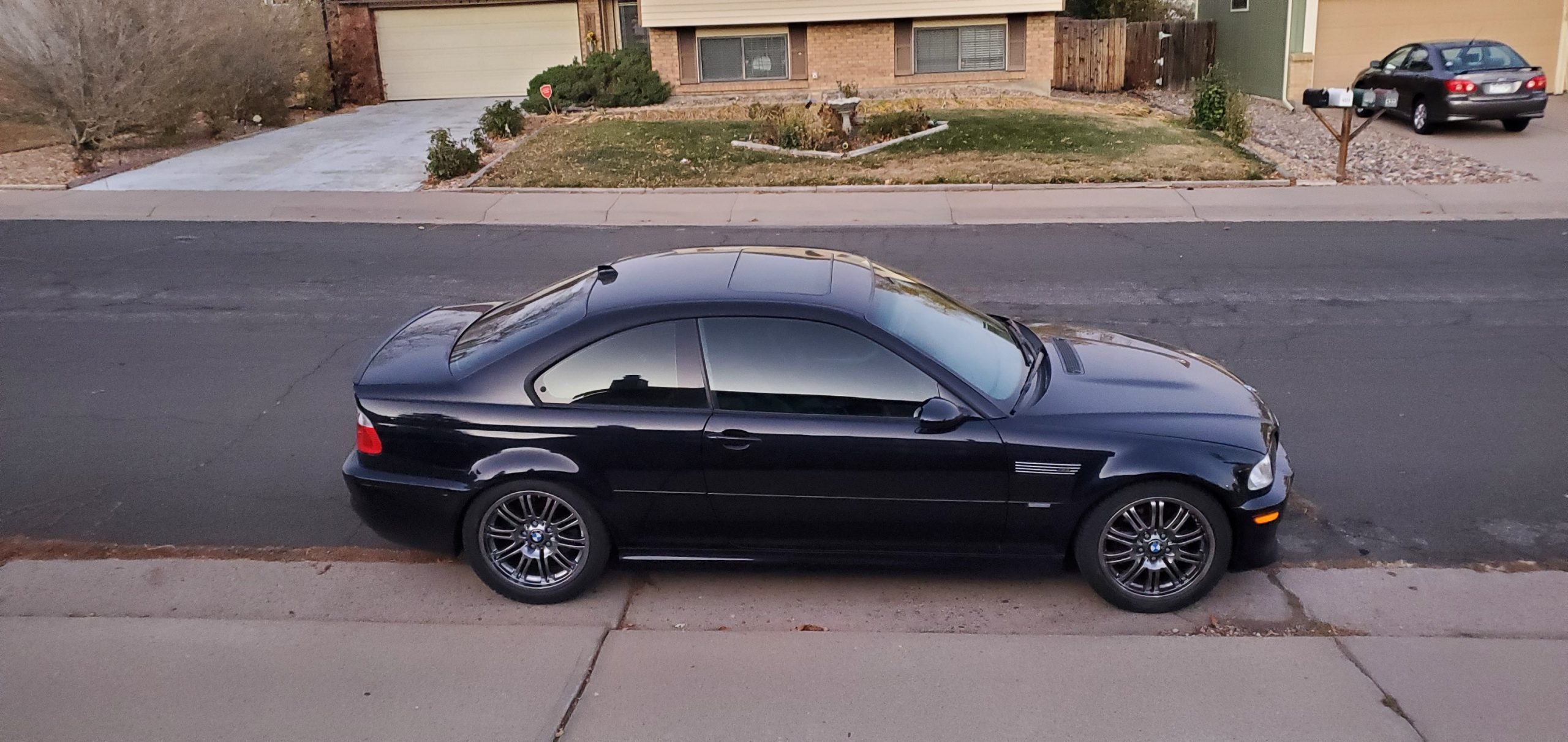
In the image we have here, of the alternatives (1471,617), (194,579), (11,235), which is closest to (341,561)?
Result: (194,579)

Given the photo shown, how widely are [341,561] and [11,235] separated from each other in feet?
35.3

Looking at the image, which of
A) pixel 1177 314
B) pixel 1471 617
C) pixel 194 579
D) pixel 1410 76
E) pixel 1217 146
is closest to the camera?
pixel 1471 617

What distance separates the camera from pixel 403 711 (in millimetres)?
4527

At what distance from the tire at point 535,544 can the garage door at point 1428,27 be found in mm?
23299

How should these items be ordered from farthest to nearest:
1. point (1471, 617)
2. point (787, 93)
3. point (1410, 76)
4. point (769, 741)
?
point (787, 93)
point (1410, 76)
point (1471, 617)
point (769, 741)

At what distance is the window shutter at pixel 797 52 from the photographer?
2698 centimetres

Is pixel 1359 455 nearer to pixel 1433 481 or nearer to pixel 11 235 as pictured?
pixel 1433 481

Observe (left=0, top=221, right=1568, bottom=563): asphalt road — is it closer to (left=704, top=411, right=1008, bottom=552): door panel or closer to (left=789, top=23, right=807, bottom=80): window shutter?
(left=704, top=411, right=1008, bottom=552): door panel

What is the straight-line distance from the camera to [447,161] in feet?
56.5

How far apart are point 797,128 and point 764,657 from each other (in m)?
14.9

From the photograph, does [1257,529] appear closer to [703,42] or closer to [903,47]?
[903,47]

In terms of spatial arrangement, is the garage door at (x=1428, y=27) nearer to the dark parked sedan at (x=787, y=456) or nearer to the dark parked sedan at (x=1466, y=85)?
the dark parked sedan at (x=1466, y=85)

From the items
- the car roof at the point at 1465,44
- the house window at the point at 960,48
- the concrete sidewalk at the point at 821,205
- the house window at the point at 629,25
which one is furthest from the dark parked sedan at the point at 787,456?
the house window at the point at 629,25

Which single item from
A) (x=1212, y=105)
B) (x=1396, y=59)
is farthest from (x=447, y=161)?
(x=1396, y=59)
